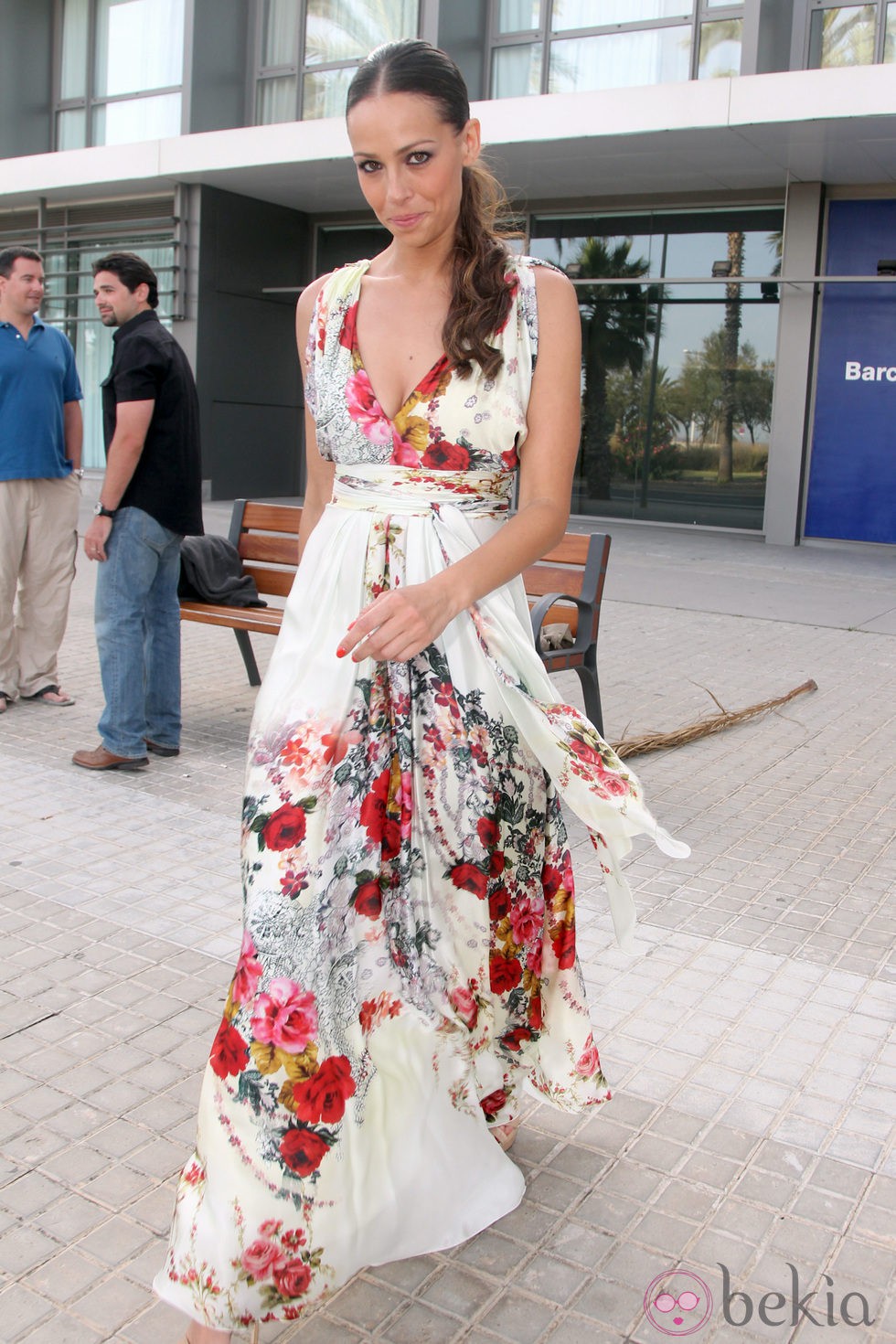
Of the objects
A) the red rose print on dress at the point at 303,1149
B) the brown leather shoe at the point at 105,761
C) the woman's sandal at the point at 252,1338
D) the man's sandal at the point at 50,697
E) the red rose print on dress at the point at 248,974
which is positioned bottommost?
the woman's sandal at the point at 252,1338

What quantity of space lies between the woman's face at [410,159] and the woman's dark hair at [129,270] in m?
3.38

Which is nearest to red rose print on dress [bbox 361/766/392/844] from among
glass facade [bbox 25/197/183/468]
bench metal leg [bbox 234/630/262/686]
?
bench metal leg [bbox 234/630/262/686]

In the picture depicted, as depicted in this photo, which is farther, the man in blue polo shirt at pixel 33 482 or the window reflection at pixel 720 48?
the window reflection at pixel 720 48

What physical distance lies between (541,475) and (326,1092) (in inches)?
39.0

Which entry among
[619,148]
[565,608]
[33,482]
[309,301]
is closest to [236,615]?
[33,482]

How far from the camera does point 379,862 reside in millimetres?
2025

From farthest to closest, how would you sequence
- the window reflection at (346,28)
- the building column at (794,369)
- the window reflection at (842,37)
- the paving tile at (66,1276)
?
the window reflection at (346,28) < the building column at (794,369) < the window reflection at (842,37) < the paving tile at (66,1276)

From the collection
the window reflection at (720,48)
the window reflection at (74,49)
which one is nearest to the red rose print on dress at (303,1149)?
the window reflection at (720,48)

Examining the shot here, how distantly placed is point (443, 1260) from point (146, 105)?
20203 millimetres

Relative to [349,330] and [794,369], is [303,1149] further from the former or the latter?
[794,369]

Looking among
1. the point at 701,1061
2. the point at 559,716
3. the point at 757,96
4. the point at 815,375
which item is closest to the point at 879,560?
the point at 815,375

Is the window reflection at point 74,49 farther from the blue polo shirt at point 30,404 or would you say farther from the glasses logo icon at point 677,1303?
the glasses logo icon at point 677,1303

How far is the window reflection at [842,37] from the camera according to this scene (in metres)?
14.2

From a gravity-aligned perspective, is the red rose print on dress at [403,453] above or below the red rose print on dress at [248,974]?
above
